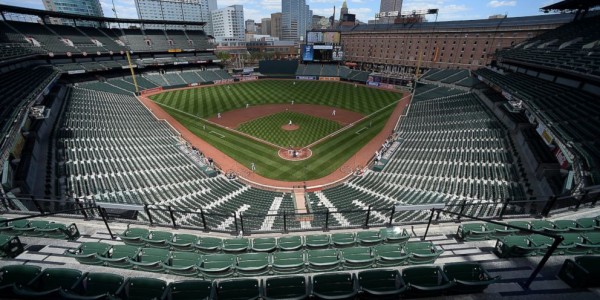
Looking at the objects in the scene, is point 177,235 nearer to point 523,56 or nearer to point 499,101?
point 499,101

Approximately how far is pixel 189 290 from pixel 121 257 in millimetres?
3046

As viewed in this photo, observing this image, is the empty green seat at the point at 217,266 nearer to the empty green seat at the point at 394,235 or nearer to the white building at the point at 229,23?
the empty green seat at the point at 394,235

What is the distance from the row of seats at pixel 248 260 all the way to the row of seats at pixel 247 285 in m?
0.76

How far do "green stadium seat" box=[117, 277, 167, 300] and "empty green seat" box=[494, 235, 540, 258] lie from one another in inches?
392

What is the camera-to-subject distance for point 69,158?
62.9ft

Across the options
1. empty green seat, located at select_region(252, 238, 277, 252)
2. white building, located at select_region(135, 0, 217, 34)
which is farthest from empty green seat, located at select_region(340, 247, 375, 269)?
white building, located at select_region(135, 0, 217, 34)

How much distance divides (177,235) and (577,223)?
14.7 m

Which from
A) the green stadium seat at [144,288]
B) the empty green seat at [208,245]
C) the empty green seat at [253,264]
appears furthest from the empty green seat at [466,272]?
the green stadium seat at [144,288]

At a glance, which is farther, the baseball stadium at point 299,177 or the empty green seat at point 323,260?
the empty green seat at point 323,260

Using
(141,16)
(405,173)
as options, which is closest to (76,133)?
(405,173)

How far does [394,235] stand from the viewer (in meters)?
8.98

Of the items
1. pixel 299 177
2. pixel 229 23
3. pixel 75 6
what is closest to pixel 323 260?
pixel 299 177

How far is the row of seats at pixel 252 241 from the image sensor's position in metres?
8.37

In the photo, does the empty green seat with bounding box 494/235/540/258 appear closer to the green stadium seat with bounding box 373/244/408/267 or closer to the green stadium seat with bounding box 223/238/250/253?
the green stadium seat with bounding box 373/244/408/267
